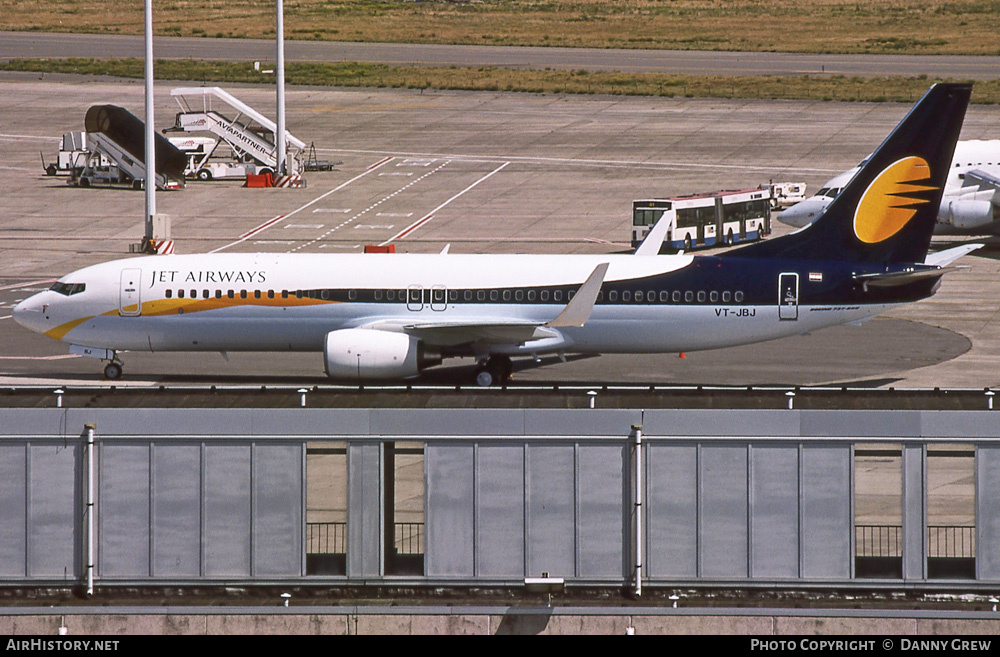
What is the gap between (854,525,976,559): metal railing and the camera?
2584cm

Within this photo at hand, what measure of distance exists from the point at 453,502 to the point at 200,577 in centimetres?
466

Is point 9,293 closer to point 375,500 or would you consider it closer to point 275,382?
point 275,382

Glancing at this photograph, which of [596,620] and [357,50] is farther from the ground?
[357,50]

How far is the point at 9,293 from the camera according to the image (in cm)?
6400

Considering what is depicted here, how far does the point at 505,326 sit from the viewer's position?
44.5 metres

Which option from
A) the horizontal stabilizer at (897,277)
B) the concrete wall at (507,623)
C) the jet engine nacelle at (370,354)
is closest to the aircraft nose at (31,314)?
the jet engine nacelle at (370,354)

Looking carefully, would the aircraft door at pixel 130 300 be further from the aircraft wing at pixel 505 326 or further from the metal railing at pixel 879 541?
the metal railing at pixel 879 541

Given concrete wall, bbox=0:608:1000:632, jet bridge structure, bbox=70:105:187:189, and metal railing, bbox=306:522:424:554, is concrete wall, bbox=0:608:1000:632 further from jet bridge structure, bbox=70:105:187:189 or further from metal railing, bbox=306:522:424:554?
jet bridge structure, bbox=70:105:187:189

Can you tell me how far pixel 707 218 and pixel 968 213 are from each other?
13.4m

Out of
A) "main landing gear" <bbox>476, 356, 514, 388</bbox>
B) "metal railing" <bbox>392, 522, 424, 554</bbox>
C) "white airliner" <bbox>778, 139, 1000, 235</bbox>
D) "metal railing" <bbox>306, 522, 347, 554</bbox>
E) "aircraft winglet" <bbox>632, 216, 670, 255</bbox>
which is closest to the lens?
"metal railing" <bbox>306, 522, 347, 554</bbox>

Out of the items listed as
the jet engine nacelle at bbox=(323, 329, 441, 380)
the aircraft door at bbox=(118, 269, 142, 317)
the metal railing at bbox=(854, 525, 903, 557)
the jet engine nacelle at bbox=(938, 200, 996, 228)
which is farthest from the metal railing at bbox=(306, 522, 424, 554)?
the jet engine nacelle at bbox=(938, 200, 996, 228)

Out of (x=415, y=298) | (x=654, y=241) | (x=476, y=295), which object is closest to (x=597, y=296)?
(x=476, y=295)

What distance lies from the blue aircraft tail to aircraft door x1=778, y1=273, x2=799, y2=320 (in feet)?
2.72

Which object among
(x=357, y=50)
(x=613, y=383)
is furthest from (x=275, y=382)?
(x=357, y=50)
